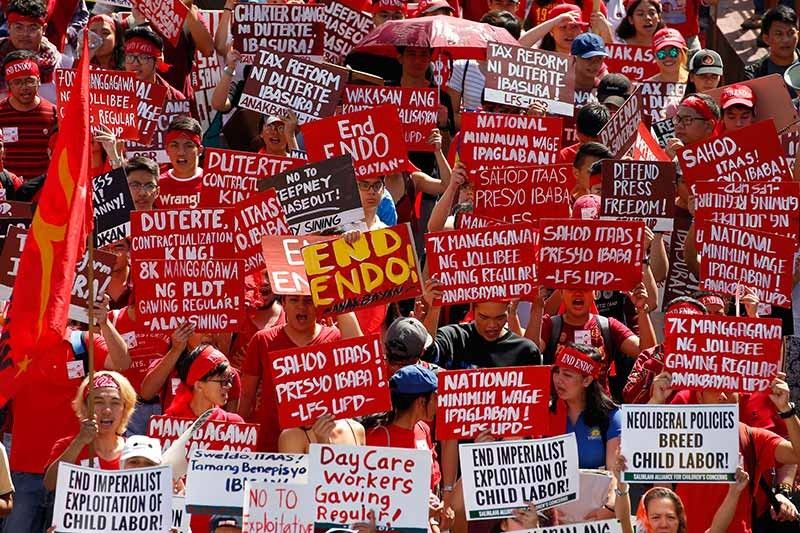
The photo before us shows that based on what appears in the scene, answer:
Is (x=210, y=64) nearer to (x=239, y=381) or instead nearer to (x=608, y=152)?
(x=608, y=152)

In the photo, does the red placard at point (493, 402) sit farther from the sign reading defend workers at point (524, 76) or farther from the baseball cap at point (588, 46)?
the baseball cap at point (588, 46)

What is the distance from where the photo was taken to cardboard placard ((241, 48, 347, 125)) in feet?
51.2

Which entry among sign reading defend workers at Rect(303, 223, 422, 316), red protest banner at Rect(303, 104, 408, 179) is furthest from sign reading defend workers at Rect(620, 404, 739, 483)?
red protest banner at Rect(303, 104, 408, 179)

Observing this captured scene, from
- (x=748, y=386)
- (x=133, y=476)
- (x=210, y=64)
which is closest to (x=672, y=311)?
(x=748, y=386)

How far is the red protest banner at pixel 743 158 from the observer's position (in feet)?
46.7

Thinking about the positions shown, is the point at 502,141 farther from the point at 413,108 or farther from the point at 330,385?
the point at 330,385

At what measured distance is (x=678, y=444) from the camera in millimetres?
11273

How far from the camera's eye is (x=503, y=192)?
13977 millimetres

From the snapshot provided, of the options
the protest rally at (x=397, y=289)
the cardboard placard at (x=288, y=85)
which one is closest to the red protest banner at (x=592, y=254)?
the protest rally at (x=397, y=289)

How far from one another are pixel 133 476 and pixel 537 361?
2.70 m

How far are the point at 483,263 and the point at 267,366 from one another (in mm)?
1536

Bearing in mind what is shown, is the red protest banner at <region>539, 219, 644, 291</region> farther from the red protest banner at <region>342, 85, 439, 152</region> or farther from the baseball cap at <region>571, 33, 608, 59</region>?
the baseball cap at <region>571, 33, 608, 59</region>

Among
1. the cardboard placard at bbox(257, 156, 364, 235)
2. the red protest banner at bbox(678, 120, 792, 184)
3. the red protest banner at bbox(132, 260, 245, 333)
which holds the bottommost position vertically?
the red protest banner at bbox(132, 260, 245, 333)

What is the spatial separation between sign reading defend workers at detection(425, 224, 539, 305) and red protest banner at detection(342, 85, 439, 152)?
261 centimetres
